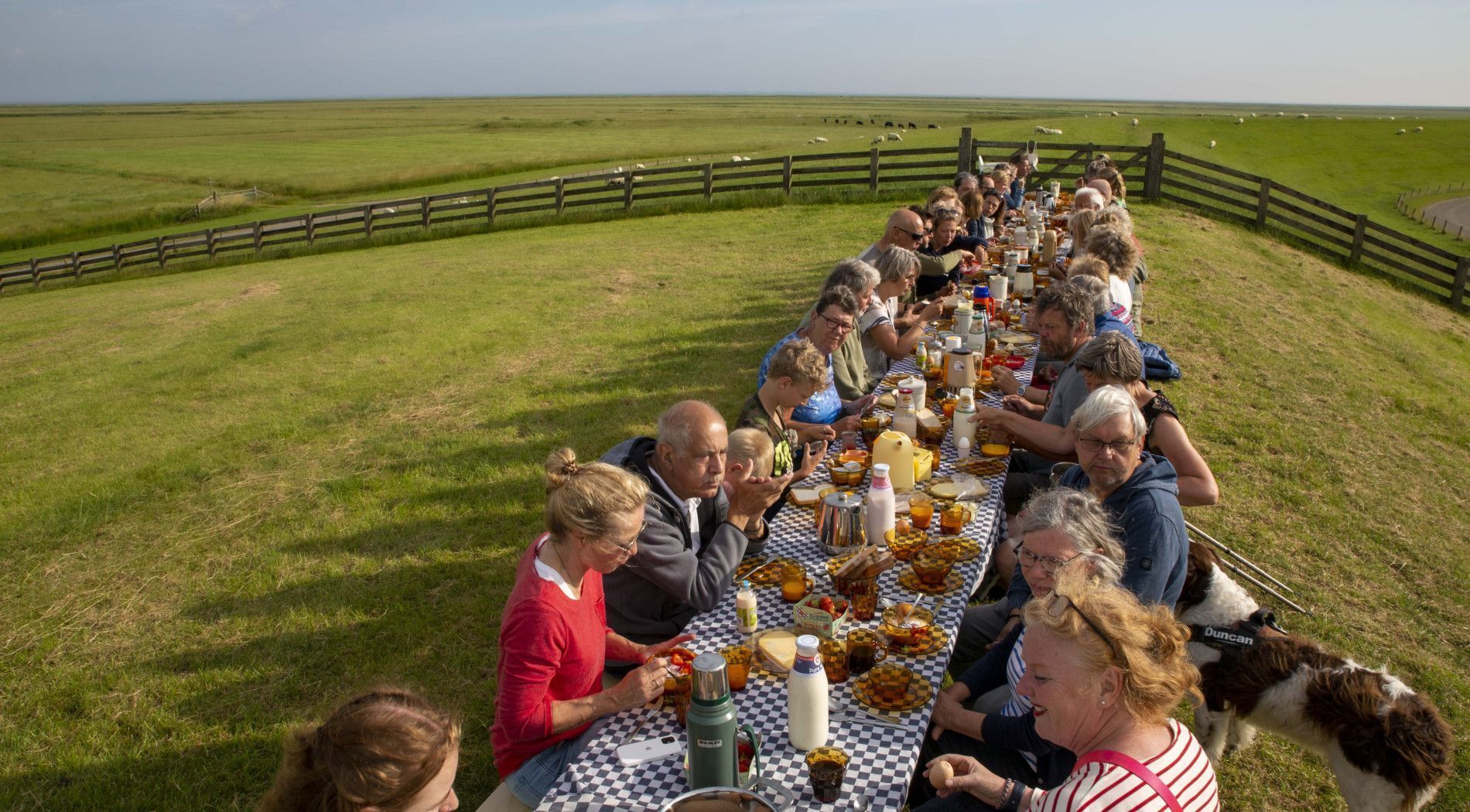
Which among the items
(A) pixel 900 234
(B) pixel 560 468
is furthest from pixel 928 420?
(A) pixel 900 234

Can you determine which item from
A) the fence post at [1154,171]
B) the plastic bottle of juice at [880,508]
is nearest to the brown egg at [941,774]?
the plastic bottle of juice at [880,508]

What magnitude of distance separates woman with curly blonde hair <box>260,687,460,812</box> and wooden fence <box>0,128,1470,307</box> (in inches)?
767

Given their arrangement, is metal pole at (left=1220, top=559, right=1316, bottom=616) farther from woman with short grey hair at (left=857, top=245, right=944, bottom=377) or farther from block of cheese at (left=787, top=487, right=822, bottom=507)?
block of cheese at (left=787, top=487, right=822, bottom=507)

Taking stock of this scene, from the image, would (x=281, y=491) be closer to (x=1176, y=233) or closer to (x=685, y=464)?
(x=685, y=464)

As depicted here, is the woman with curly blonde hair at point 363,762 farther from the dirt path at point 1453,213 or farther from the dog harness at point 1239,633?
the dirt path at point 1453,213

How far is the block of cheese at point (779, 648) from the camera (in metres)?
2.88

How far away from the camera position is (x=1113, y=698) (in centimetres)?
205

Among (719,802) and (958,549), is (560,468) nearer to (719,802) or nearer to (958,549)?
(719,802)

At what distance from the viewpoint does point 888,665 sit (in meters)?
2.86

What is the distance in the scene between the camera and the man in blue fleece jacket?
3.26m

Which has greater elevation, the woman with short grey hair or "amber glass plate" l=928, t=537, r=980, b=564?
the woman with short grey hair

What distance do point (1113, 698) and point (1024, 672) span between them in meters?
0.79

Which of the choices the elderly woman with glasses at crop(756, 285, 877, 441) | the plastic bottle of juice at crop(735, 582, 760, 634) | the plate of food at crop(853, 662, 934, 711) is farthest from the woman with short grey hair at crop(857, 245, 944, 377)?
the plate of food at crop(853, 662, 934, 711)

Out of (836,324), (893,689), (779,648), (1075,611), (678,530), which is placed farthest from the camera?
(836,324)
